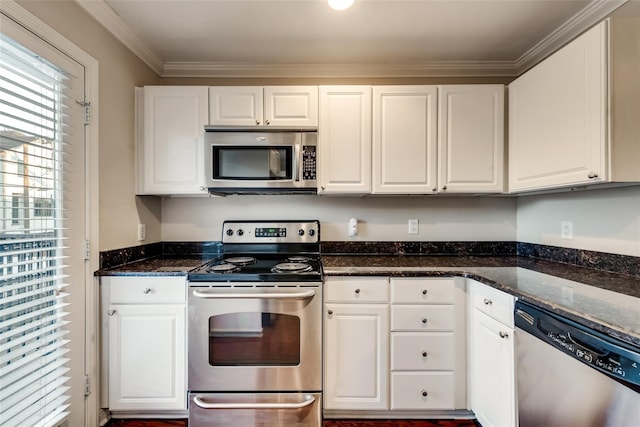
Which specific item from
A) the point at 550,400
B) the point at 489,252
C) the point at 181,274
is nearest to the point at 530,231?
the point at 489,252

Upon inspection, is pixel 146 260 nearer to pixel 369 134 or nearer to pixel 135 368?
pixel 135 368

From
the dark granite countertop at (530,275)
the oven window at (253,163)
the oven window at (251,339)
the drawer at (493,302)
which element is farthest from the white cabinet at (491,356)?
the oven window at (253,163)

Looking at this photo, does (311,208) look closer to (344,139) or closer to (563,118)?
(344,139)

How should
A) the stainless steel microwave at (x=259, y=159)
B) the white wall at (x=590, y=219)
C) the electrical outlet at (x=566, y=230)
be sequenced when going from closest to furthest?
the white wall at (x=590, y=219) < the electrical outlet at (x=566, y=230) < the stainless steel microwave at (x=259, y=159)

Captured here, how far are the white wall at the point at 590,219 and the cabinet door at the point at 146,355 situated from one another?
2.37 m

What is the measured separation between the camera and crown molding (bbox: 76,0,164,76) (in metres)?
1.61

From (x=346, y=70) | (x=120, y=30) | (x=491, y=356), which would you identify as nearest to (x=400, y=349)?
(x=491, y=356)

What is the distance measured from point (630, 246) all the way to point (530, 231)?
686 millimetres

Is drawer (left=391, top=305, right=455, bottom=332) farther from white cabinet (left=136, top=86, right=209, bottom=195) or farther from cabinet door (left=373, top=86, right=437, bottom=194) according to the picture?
white cabinet (left=136, top=86, right=209, bottom=195)

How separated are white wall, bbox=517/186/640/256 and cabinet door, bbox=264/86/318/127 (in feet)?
5.49

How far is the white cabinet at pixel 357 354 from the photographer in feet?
5.70

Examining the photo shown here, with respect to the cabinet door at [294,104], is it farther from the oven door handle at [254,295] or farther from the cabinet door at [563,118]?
the cabinet door at [563,118]

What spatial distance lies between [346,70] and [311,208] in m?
1.08

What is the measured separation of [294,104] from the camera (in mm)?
2025
